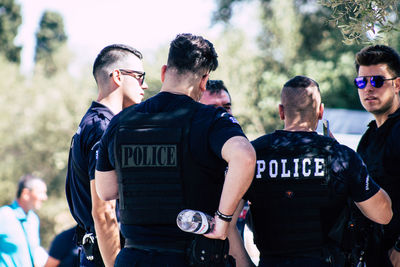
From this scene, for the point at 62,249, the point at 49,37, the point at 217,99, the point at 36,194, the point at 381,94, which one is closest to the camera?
the point at 381,94

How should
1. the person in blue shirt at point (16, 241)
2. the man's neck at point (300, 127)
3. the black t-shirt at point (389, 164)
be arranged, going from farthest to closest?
the person in blue shirt at point (16, 241), the black t-shirt at point (389, 164), the man's neck at point (300, 127)

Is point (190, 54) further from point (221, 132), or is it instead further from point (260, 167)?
point (260, 167)

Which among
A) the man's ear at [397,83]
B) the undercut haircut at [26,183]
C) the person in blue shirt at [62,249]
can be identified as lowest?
the person in blue shirt at [62,249]

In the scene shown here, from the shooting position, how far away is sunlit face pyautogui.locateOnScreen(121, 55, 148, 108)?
404 centimetres

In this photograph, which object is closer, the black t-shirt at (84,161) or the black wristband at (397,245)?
the black wristband at (397,245)

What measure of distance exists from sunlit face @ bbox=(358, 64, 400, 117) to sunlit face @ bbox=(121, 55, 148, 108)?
5.55ft

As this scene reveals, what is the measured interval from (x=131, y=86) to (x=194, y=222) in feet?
5.70

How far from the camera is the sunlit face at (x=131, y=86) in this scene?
404 centimetres

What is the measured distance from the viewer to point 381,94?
3.94 m

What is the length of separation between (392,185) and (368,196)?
637 mm

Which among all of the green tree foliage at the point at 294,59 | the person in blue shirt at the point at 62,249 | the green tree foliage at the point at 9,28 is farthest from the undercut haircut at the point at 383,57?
the green tree foliage at the point at 9,28

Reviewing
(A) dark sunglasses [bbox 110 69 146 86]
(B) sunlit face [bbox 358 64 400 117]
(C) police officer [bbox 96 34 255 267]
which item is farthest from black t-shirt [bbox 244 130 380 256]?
(A) dark sunglasses [bbox 110 69 146 86]

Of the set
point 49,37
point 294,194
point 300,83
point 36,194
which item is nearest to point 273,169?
point 294,194

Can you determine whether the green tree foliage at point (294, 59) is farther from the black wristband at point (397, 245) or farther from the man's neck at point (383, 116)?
the black wristband at point (397, 245)
